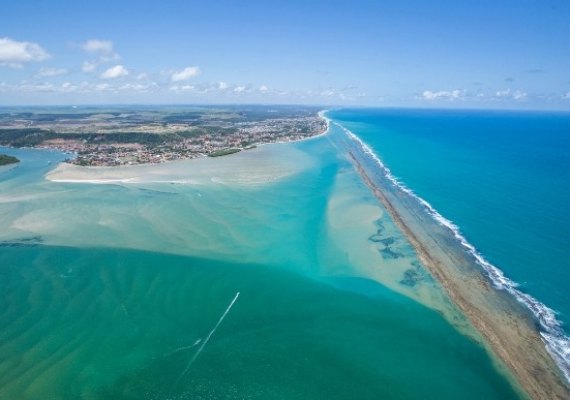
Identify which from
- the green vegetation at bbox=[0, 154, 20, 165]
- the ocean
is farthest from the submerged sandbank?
the ocean

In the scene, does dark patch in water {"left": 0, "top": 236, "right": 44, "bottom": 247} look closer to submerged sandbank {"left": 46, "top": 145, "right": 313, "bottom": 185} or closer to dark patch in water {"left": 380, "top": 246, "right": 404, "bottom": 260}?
submerged sandbank {"left": 46, "top": 145, "right": 313, "bottom": 185}

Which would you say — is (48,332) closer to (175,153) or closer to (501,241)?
(501,241)

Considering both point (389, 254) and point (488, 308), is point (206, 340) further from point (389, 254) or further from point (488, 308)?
point (389, 254)

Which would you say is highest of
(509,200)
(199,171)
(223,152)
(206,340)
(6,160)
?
(6,160)

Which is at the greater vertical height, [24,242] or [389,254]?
[24,242]

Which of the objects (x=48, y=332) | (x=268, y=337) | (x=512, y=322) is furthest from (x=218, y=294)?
(x=512, y=322)

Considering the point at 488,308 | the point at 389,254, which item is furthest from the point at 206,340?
the point at 389,254

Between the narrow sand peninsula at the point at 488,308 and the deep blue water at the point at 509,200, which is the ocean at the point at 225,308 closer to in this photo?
the narrow sand peninsula at the point at 488,308
